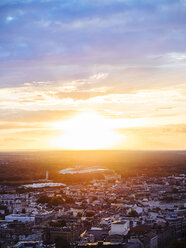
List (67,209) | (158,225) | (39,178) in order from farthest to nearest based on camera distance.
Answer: (39,178)
(67,209)
(158,225)

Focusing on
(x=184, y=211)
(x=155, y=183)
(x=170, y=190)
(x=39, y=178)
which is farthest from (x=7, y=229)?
(x=39, y=178)

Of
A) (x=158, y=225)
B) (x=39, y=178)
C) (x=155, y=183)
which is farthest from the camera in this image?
(x=39, y=178)

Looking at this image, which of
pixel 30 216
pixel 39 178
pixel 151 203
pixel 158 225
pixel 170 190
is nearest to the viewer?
pixel 158 225

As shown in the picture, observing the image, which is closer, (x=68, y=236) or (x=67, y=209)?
(x=68, y=236)

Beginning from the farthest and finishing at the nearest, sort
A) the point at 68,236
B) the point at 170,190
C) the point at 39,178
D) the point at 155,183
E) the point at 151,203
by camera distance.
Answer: the point at 39,178 < the point at 155,183 < the point at 170,190 < the point at 151,203 < the point at 68,236

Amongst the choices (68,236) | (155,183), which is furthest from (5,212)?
(155,183)

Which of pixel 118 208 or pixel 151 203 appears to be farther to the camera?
pixel 151 203

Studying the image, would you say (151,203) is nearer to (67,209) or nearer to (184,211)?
(184,211)

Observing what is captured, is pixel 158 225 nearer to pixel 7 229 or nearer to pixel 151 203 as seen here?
pixel 7 229
